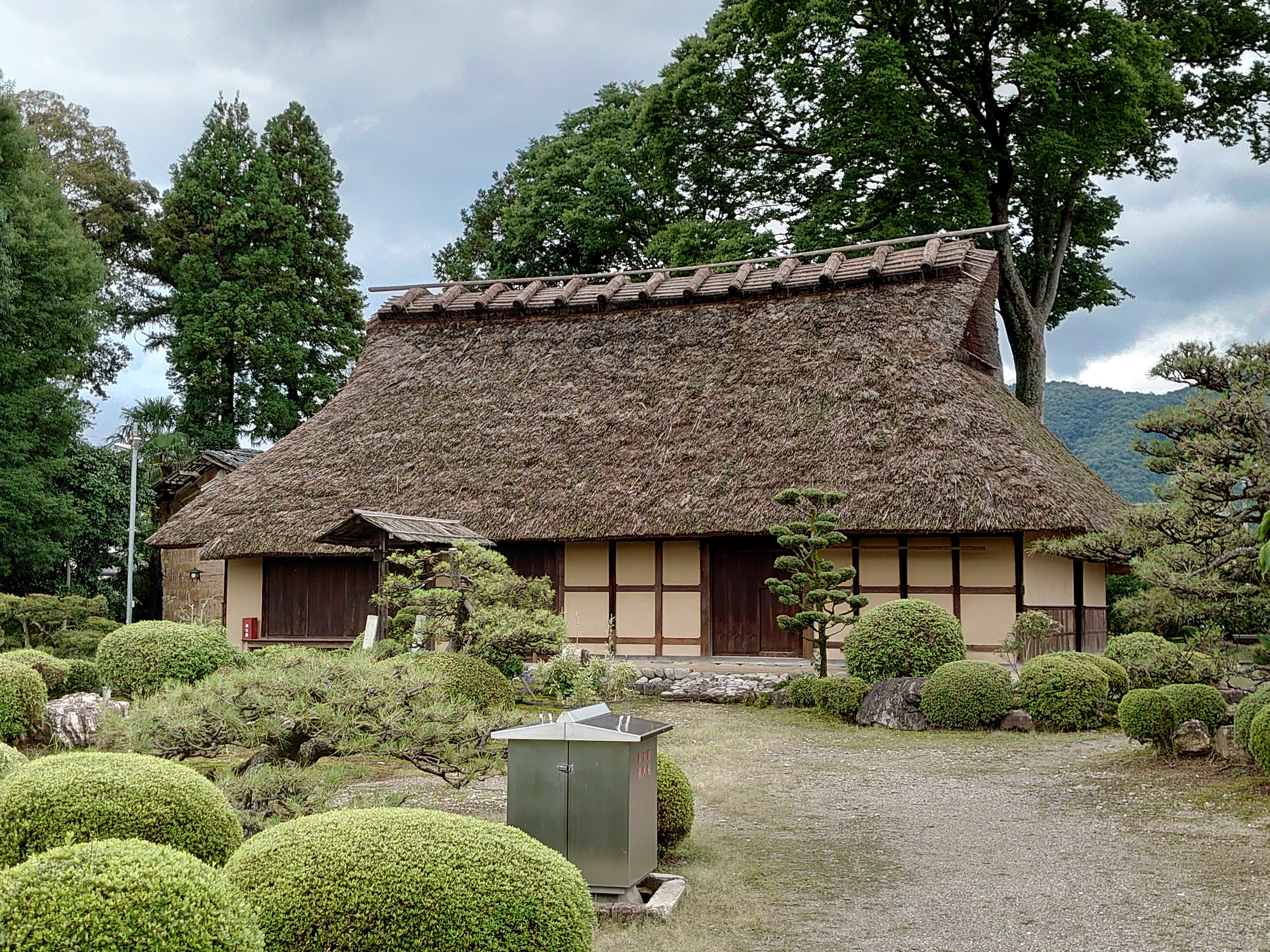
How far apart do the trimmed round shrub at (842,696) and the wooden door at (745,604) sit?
3793 mm

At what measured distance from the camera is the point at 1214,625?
9977 mm

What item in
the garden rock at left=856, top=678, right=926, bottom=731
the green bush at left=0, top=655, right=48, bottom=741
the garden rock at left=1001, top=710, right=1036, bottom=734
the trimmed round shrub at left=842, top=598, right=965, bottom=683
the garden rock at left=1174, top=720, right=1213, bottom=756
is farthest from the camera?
the trimmed round shrub at left=842, top=598, right=965, bottom=683

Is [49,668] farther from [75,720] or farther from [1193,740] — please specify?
[1193,740]

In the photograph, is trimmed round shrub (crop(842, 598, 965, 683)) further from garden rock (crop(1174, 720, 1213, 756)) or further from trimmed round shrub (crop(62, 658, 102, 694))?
trimmed round shrub (crop(62, 658, 102, 694))

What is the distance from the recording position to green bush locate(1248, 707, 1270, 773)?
8.55m

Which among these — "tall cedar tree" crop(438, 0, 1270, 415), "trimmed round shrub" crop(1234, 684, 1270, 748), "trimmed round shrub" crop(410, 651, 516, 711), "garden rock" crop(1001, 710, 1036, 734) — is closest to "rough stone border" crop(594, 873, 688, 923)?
"trimmed round shrub" crop(410, 651, 516, 711)

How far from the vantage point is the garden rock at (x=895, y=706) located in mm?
13164

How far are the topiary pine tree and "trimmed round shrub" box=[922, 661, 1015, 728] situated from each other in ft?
6.07

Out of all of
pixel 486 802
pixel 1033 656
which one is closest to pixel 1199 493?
pixel 486 802

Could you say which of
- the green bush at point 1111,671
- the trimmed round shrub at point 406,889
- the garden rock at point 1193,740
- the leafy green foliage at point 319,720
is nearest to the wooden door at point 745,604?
the green bush at point 1111,671

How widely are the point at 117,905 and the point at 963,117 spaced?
24.6 m

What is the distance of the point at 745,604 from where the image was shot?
18.1m

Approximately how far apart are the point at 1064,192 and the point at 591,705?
71.4 ft

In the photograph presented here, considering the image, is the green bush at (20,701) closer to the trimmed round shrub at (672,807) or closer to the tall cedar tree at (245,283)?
the trimmed round shrub at (672,807)
